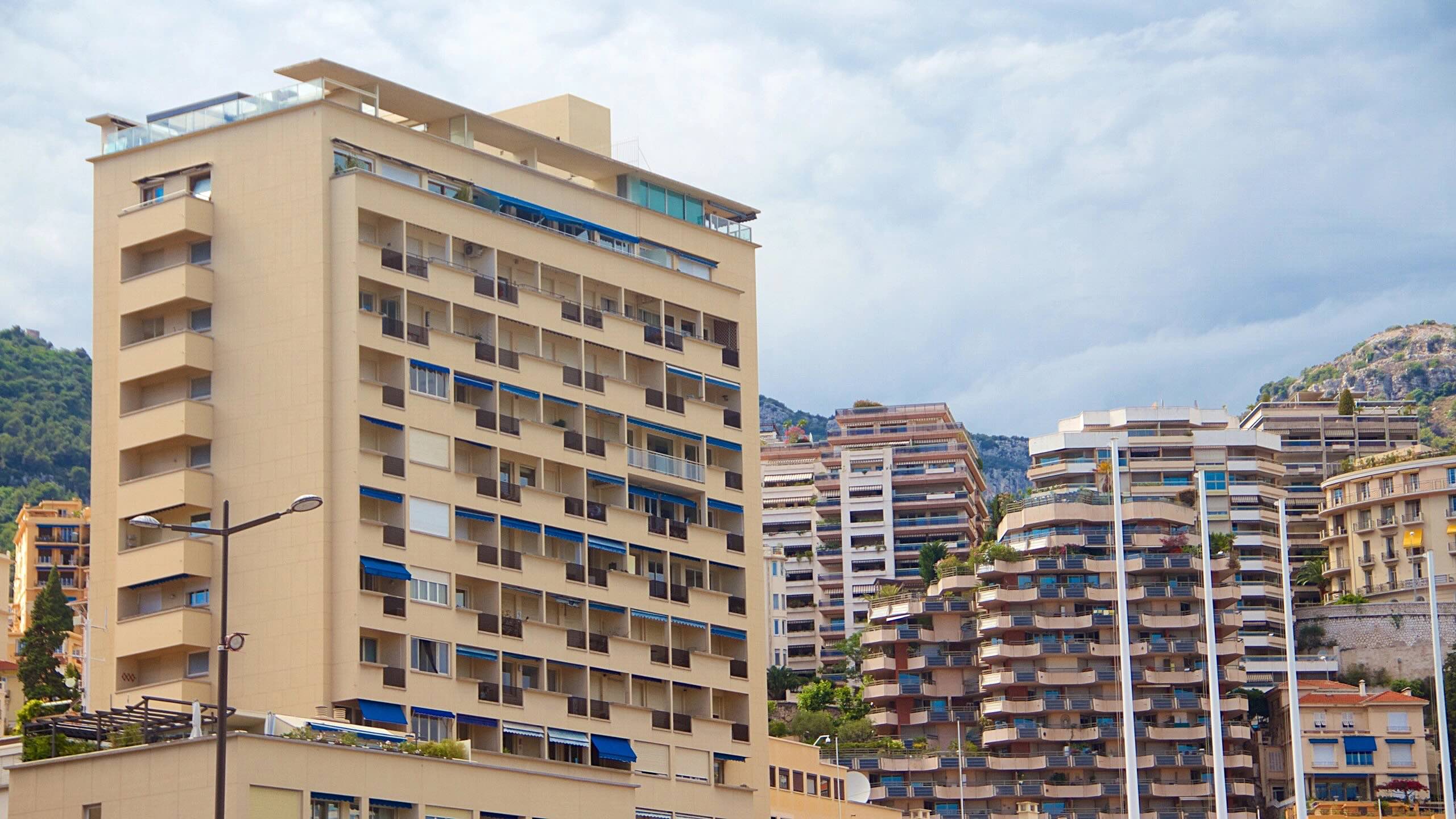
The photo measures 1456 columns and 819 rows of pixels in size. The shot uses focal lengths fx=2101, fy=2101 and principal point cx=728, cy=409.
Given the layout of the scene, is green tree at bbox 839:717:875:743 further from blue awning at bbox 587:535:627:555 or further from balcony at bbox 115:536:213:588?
balcony at bbox 115:536:213:588

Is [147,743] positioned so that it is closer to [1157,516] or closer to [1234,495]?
[1157,516]

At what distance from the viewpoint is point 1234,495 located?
190625mm

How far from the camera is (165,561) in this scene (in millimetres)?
76750

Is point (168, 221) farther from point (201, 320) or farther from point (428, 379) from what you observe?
point (428, 379)

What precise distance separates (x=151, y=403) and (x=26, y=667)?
197 ft

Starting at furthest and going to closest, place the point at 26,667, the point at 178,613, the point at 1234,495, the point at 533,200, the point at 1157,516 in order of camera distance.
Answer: the point at 1234,495 < the point at 1157,516 < the point at 26,667 < the point at 533,200 < the point at 178,613

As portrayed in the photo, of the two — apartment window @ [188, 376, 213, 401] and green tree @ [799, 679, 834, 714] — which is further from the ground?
apartment window @ [188, 376, 213, 401]

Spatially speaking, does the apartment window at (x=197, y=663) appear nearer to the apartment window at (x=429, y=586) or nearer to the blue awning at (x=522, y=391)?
the apartment window at (x=429, y=586)

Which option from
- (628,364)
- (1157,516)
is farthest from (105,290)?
(1157,516)

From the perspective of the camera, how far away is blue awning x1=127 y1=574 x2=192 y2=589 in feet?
251

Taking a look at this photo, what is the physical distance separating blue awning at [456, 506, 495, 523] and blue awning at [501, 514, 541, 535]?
605 millimetres

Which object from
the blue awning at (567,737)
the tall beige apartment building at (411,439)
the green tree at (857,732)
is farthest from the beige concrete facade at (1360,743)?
the blue awning at (567,737)

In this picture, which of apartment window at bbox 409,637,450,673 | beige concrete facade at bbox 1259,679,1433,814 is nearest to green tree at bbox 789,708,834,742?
beige concrete facade at bbox 1259,679,1433,814

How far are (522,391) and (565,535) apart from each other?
19.9 ft
